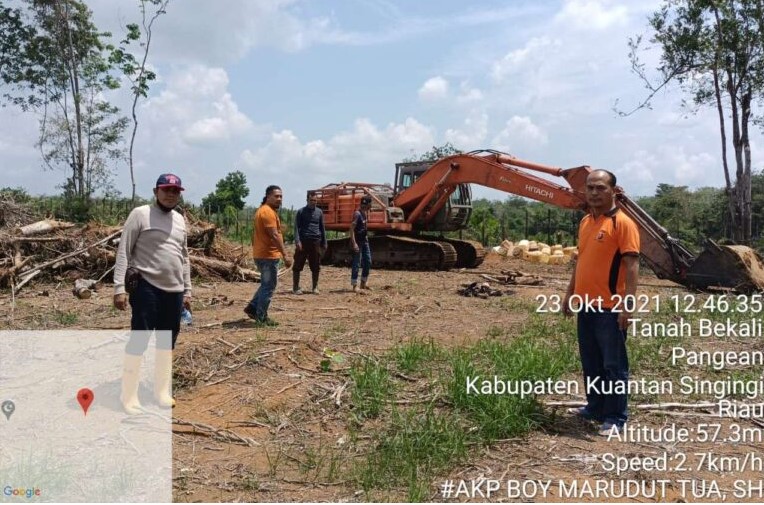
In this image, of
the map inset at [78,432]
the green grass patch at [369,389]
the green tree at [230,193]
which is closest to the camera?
the map inset at [78,432]

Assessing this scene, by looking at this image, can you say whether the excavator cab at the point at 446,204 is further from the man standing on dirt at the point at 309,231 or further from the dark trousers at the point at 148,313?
the dark trousers at the point at 148,313

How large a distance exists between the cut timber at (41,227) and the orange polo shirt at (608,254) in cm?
1085

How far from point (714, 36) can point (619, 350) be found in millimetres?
14360

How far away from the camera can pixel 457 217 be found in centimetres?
1580

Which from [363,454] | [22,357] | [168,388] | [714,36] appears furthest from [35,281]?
[714,36]

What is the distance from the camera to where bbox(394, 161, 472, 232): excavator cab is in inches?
615

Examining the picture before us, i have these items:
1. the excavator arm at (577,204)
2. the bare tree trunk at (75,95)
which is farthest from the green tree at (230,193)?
the excavator arm at (577,204)

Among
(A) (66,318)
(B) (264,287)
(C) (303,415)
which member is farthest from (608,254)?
(A) (66,318)

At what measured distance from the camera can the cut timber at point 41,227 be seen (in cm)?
1163

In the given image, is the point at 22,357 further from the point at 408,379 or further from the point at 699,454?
the point at 699,454

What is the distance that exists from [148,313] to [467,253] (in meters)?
12.5

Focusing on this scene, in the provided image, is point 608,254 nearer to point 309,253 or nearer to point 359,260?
point 309,253

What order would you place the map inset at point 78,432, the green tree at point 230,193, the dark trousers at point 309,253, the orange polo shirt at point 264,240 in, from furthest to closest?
the green tree at point 230,193, the dark trousers at point 309,253, the orange polo shirt at point 264,240, the map inset at point 78,432

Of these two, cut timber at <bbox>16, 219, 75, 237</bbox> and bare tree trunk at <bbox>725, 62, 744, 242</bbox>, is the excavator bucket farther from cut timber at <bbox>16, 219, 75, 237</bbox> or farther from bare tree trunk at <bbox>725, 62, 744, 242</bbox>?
cut timber at <bbox>16, 219, 75, 237</bbox>
